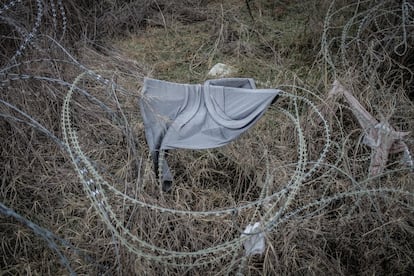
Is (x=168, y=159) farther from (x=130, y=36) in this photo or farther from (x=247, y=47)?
(x=130, y=36)

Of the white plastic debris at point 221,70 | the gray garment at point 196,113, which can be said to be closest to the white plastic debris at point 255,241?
the gray garment at point 196,113

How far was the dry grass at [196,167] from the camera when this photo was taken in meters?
2.41

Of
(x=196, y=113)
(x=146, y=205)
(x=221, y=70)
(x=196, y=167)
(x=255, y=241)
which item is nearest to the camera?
(x=146, y=205)

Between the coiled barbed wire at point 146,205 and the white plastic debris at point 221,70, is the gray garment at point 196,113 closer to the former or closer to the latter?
the coiled barbed wire at point 146,205

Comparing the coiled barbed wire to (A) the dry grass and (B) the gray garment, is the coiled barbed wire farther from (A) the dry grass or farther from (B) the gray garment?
(B) the gray garment

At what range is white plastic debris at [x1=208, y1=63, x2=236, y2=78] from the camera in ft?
13.2

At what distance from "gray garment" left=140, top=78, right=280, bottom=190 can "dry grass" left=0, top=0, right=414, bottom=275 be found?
19 cm

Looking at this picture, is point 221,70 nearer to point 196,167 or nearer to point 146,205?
point 196,167

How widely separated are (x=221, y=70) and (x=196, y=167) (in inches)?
57.5

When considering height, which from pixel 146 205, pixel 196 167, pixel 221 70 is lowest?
pixel 196 167

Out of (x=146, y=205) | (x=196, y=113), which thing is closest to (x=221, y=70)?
(x=196, y=113)

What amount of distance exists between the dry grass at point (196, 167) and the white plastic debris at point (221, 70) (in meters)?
0.11

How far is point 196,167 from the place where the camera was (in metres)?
2.94

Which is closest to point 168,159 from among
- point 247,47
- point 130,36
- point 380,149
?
point 380,149
